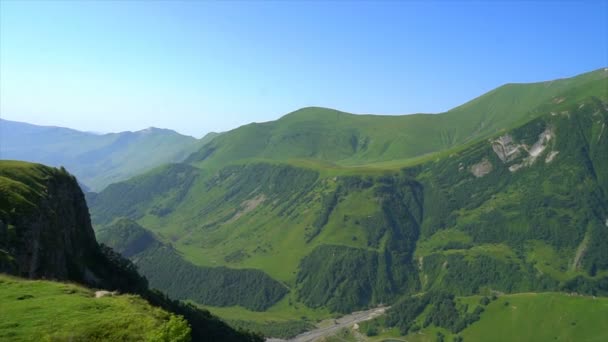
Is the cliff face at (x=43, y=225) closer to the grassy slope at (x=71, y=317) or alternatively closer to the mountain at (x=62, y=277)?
the mountain at (x=62, y=277)

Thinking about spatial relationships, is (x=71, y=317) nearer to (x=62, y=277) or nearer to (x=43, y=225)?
(x=62, y=277)

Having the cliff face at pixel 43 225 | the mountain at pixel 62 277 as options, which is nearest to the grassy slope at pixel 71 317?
the mountain at pixel 62 277

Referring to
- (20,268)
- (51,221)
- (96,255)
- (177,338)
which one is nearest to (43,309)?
(177,338)

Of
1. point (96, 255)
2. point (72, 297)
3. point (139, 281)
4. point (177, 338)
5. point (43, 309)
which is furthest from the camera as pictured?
point (139, 281)

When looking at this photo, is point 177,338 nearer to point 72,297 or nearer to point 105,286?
point 72,297

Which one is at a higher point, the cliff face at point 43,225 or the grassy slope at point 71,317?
the cliff face at point 43,225

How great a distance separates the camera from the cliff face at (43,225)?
7750cm

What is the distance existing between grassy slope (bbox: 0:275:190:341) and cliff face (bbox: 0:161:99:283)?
54.8ft

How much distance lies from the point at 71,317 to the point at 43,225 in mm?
45882

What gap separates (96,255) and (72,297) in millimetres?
65192

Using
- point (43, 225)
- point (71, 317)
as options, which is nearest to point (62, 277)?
point (43, 225)

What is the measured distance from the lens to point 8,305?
5169 centimetres

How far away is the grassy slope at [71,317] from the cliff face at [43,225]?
658 inches

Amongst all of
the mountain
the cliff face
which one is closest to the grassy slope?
the mountain
